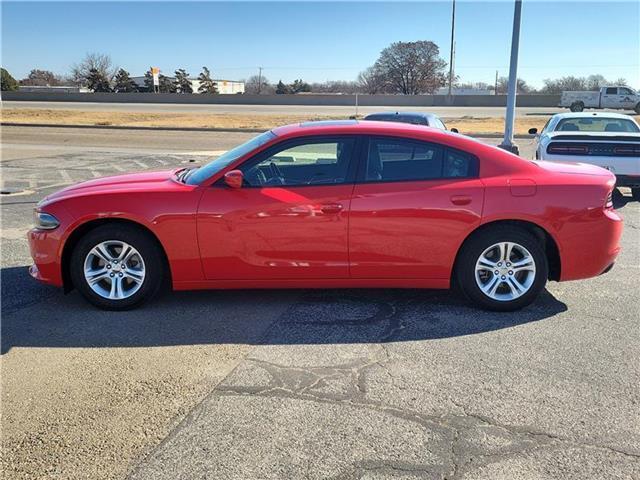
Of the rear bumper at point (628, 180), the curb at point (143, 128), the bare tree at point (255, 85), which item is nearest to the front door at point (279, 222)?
the rear bumper at point (628, 180)

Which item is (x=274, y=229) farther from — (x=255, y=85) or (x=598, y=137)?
(x=255, y=85)

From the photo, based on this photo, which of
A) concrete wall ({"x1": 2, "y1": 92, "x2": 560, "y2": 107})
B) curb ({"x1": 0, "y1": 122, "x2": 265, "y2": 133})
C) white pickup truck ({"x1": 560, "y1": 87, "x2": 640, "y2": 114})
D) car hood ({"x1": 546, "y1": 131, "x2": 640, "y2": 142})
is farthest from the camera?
concrete wall ({"x1": 2, "y1": 92, "x2": 560, "y2": 107})

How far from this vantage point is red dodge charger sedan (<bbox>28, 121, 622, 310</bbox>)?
4555 millimetres

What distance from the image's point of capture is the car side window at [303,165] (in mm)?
4656

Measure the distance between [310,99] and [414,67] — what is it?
38.5 m

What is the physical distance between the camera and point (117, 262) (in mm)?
4691

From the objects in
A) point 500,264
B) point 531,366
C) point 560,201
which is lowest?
point 531,366

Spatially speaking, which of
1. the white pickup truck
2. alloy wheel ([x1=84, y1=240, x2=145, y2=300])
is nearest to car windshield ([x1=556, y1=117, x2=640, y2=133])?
alloy wheel ([x1=84, y1=240, x2=145, y2=300])

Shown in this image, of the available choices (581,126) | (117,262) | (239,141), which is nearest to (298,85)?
(239,141)

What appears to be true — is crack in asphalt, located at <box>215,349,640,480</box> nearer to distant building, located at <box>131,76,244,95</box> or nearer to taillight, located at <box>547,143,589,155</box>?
taillight, located at <box>547,143,589,155</box>

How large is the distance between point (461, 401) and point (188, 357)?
6.05 feet

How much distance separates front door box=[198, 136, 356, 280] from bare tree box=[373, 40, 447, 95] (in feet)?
299

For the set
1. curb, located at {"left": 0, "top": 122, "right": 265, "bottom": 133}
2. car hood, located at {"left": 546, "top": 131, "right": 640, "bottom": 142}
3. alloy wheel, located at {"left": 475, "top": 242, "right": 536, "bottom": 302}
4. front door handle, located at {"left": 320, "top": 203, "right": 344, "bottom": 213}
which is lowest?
alloy wheel, located at {"left": 475, "top": 242, "right": 536, "bottom": 302}

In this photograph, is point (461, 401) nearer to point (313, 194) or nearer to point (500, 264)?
point (500, 264)
